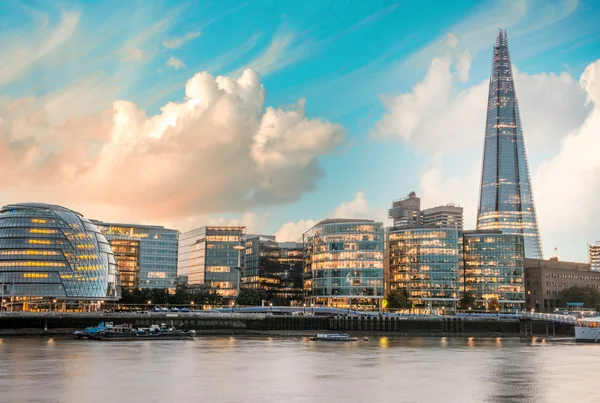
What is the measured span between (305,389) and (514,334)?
13392 cm

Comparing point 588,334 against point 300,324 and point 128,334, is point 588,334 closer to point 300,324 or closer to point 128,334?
point 300,324

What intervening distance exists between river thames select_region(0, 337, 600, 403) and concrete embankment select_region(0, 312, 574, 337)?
5260 cm

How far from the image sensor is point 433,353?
110 meters

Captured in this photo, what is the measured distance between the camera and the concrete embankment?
167 meters

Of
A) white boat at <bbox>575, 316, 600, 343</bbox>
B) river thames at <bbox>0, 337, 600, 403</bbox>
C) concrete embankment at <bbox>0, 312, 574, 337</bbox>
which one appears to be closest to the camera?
river thames at <bbox>0, 337, 600, 403</bbox>

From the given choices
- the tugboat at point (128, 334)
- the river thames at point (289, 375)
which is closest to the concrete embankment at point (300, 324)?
the tugboat at point (128, 334)

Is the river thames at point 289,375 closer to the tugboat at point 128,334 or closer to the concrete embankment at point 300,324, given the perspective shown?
the tugboat at point 128,334

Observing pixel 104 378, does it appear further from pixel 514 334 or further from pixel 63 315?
pixel 514 334

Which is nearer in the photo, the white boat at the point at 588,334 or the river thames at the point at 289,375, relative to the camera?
the river thames at the point at 289,375

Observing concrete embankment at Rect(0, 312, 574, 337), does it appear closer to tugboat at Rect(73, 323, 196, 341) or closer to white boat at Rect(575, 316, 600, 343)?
white boat at Rect(575, 316, 600, 343)

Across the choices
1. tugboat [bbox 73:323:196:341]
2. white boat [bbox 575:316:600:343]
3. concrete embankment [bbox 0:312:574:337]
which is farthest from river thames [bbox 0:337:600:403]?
concrete embankment [bbox 0:312:574:337]

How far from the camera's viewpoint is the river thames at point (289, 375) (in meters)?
61.2

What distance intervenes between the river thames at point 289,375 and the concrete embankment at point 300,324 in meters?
52.6

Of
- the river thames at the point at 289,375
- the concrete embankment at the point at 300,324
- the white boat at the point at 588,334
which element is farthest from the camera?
the concrete embankment at the point at 300,324
